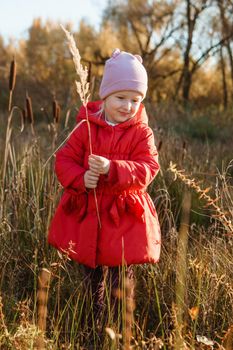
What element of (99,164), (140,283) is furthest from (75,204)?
(140,283)

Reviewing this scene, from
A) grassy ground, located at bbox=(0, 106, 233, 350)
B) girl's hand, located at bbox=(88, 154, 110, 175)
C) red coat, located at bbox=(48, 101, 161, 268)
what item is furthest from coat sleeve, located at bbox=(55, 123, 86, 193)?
grassy ground, located at bbox=(0, 106, 233, 350)

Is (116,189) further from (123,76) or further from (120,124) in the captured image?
(123,76)

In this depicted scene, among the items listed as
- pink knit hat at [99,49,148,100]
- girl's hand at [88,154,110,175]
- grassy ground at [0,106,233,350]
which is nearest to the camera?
grassy ground at [0,106,233,350]

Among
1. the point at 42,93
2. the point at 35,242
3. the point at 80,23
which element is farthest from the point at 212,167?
the point at 80,23

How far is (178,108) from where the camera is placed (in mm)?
11523

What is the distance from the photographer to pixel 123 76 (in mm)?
2539

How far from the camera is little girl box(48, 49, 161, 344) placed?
2.54m

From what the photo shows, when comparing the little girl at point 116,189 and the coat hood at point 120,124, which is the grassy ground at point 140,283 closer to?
the little girl at point 116,189

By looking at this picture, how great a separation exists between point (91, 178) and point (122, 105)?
35 cm

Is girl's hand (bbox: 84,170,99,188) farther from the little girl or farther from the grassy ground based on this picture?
the grassy ground

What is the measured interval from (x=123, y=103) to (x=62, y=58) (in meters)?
18.9

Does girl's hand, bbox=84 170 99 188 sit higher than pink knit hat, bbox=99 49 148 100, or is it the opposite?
pink knit hat, bbox=99 49 148 100

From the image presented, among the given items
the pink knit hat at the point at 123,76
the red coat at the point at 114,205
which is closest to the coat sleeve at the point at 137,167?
the red coat at the point at 114,205

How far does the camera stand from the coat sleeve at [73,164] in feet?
8.38
